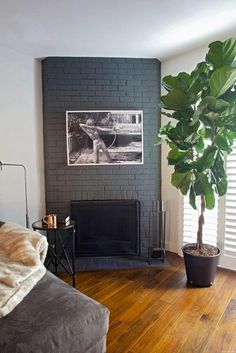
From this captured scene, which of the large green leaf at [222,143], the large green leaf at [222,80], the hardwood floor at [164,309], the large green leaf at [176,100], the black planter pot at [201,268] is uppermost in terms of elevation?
the large green leaf at [222,80]

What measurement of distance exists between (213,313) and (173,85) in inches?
77.6

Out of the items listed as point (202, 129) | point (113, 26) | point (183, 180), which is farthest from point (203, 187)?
point (113, 26)

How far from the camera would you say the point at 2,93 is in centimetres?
274

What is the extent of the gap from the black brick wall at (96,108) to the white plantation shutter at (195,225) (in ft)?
1.83

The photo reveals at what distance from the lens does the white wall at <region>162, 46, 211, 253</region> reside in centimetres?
293

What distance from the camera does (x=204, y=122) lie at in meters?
2.11

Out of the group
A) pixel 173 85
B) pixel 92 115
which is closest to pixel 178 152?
pixel 173 85

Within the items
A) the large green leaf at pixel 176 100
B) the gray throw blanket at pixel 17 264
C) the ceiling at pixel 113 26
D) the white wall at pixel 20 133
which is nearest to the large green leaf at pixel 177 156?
the large green leaf at pixel 176 100

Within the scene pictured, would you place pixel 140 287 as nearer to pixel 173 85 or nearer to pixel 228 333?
pixel 228 333

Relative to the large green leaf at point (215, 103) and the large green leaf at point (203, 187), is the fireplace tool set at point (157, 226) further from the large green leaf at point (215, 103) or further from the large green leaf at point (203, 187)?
the large green leaf at point (215, 103)

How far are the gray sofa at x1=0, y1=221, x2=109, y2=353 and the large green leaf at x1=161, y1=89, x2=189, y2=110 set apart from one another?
67.0 inches

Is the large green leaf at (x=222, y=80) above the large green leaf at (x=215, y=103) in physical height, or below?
above

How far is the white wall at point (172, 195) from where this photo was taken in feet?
9.62

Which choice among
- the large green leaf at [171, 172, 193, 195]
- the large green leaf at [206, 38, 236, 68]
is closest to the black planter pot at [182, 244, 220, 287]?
the large green leaf at [171, 172, 193, 195]
